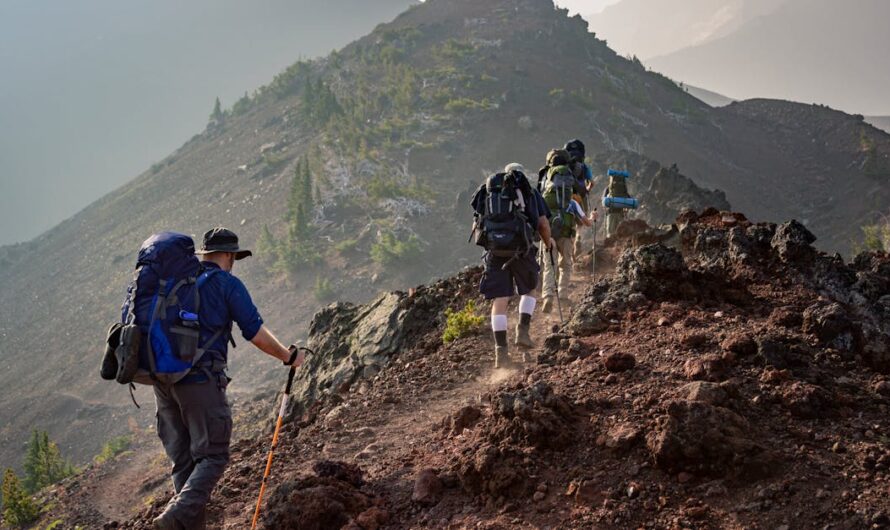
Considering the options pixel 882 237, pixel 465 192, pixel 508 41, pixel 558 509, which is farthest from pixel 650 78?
pixel 558 509

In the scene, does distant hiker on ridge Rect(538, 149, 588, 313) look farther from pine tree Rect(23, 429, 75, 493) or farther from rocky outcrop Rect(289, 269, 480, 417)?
pine tree Rect(23, 429, 75, 493)

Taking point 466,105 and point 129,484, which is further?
point 466,105

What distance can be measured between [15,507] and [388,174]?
1571 inches

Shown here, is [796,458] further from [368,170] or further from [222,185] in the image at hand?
[222,185]

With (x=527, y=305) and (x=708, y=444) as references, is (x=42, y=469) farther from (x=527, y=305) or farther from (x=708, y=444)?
(x=708, y=444)

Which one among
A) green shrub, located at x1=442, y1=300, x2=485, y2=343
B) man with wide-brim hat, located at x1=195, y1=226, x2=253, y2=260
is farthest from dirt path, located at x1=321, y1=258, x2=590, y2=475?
man with wide-brim hat, located at x1=195, y1=226, x2=253, y2=260

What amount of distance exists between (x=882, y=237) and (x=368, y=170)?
36301mm

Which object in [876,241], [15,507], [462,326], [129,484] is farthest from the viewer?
[876,241]

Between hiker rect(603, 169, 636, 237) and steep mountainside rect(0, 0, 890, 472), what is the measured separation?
61.9 ft

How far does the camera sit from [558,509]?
4.12m

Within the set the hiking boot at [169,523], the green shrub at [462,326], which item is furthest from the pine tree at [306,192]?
the hiking boot at [169,523]

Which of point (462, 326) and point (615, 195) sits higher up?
point (615, 195)

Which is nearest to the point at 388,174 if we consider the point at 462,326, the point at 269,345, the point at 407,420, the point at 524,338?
the point at 462,326

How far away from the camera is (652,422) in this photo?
442cm
